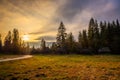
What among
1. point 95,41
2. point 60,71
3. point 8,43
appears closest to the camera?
point 60,71

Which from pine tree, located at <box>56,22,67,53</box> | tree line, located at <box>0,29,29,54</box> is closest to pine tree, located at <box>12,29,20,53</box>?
tree line, located at <box>0,29,29,54</box>

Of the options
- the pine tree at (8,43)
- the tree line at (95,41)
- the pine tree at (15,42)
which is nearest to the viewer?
the tree line at (95,41)

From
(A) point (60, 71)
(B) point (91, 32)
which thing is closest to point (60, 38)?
(B) point (91, 32)

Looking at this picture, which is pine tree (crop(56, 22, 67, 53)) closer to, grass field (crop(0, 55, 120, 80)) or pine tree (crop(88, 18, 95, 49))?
pine tree (crop(88, 18, 95, 49))

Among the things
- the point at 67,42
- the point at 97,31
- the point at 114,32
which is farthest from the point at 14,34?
the point at 114,32

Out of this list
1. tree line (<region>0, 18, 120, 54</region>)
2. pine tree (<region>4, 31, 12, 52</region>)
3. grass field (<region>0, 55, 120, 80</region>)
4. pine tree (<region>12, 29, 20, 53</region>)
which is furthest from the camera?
pine tree (<region>4, 31, 12, 52</region>)

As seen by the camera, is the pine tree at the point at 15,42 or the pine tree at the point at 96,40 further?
the pine tree at the point at 15,42

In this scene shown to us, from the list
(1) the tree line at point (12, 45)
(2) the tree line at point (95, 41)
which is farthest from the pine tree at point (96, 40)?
(1) the tree line at point (12, 45)

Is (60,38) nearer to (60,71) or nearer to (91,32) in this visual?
(91,32)

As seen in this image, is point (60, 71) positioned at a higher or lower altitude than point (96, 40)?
lower

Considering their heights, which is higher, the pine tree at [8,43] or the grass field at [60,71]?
the pine tree at [8,43]

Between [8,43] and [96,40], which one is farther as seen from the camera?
[8,43]

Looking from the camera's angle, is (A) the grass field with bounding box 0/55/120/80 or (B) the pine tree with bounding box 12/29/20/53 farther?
(B) the pine tree with bounding box 12/29/20/53

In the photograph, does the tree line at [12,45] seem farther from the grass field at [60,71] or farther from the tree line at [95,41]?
the grass field at [60,71]
